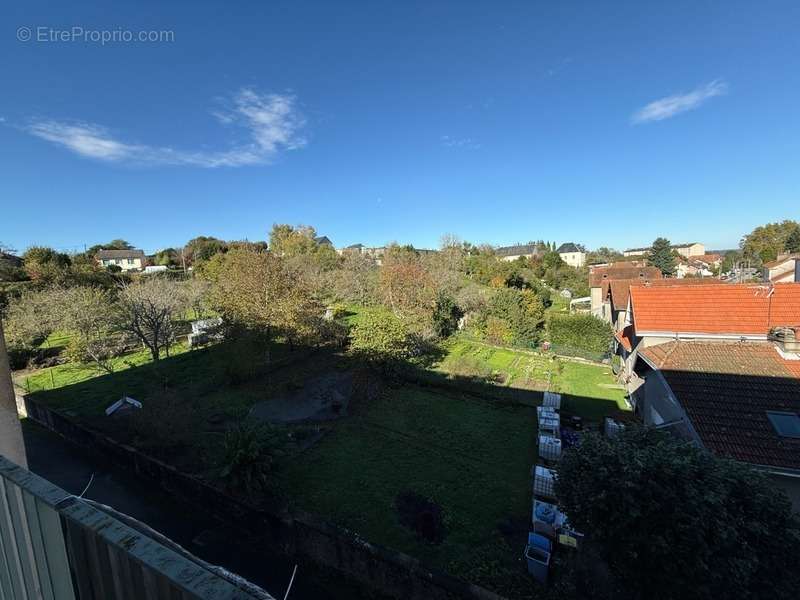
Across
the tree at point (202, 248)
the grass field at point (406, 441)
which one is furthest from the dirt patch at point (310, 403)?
the tree at point (202, 248)

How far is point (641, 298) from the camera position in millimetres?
13922

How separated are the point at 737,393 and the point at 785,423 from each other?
1.04 meters

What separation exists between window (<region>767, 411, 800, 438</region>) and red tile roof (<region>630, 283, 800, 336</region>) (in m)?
4.97

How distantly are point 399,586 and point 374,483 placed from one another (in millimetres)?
2719

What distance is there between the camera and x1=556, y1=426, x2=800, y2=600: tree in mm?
4707

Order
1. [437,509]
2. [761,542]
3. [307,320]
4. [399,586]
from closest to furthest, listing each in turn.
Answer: [761,542] → [399,586] → [437,509] → [307,320]

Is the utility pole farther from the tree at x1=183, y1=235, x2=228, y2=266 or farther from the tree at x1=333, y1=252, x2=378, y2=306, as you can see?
the tree at x1=183, y1=235, x2=228, y2=266

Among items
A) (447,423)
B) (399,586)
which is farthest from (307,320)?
(399,586)

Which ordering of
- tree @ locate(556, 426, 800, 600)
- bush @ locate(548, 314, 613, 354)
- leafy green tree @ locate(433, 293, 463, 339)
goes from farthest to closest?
1. leafy green tree @ locate(433, 293, 463, 339)
2. bush @ locate(548, 314, 613, 354)
3. tree @ locate(556, 426, 800, 600)

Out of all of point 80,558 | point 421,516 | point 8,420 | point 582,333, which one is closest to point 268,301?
point 421,516

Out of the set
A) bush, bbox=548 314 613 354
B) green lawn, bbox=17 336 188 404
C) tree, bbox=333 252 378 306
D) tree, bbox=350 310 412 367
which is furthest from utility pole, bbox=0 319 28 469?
tree, bbox=333 252 378 306

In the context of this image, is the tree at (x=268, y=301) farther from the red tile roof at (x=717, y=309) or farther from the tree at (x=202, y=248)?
the tree at (x=202, y=248)

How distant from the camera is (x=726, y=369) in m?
9.64

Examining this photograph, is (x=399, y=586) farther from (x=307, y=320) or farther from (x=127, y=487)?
(x=307, y=320)
